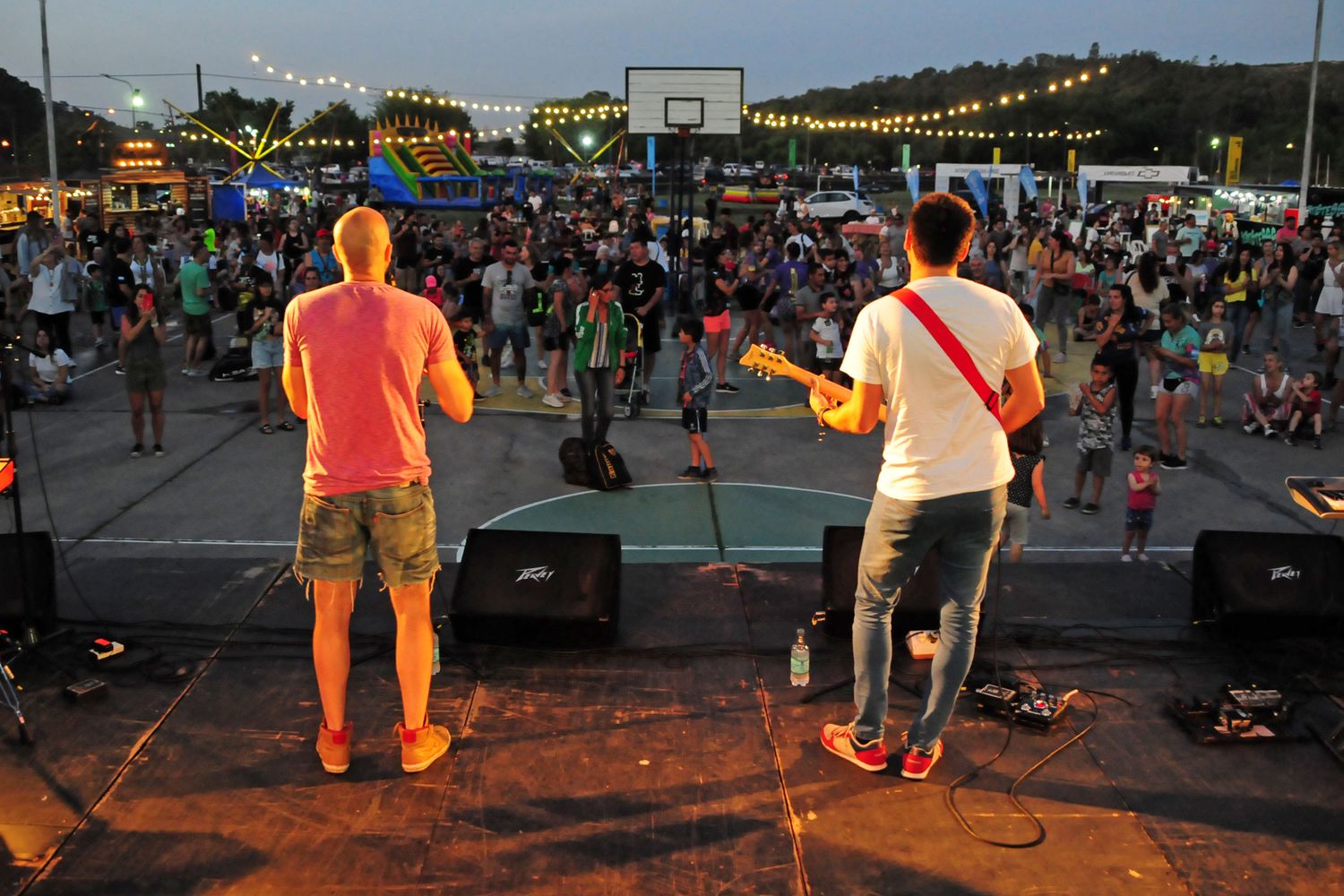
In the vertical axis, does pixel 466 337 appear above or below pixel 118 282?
below

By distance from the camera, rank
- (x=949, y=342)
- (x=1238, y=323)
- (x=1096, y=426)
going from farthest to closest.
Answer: (x=1238, y=323), (x=1096, y=426), (x=949, y=342)

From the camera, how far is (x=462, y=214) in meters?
46.6

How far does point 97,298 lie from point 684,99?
33.0 ft

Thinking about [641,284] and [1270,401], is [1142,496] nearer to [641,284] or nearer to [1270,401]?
[1270,401]

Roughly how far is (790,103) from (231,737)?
459ft

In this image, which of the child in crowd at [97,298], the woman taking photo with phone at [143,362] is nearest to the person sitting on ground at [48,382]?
the woman taking photo with phone at [143,362]

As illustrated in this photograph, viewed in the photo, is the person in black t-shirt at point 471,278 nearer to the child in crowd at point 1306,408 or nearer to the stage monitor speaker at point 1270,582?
the child in crowd at point 1306,408

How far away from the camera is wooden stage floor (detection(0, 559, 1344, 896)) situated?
11.5 feet

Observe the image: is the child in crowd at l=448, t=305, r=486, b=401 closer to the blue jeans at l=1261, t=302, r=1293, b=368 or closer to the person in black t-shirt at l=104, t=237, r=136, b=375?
the person in black t-shirt at l=104, t=237, r=136, b=375

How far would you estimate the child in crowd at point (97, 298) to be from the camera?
1598 cm

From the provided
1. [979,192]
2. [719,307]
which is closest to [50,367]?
[719,307]

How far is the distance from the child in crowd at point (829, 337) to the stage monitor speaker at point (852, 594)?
294 inches

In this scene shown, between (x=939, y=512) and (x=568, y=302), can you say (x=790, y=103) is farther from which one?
(x=939, y=512)

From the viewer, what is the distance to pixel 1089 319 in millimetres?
17312
